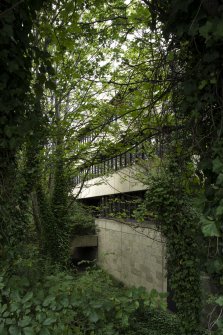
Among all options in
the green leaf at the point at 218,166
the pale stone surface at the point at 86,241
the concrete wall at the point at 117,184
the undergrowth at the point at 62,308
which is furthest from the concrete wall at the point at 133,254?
the green leaf at the point at 218,166

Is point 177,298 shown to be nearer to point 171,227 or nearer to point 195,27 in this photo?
point 171,227

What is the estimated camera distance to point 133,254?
59.3ft

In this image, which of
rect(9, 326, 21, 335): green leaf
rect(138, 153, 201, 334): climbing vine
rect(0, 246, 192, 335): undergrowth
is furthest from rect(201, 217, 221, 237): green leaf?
rect(138, 153, 201, 334): climbing vine

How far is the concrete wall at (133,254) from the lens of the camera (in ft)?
48.6

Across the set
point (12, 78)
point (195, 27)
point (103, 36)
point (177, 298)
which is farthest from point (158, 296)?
point (177, 298)

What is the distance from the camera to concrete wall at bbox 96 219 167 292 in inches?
583

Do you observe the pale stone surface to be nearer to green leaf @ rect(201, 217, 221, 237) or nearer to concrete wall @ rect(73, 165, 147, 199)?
concrete wall @ rect(73, 165, 147, 199)

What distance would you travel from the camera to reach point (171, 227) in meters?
9.62

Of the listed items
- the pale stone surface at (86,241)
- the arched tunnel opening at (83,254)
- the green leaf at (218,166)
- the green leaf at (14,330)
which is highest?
the green leaf at (218,166)

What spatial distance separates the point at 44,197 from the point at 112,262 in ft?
30.9

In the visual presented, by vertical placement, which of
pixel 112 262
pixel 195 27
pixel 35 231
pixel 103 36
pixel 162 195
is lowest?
pixel 112 262

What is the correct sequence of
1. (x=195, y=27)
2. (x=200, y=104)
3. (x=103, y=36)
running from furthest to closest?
1. (x=103, y=36)
2. (x=200, y=104)
3. (x=195, y=27)

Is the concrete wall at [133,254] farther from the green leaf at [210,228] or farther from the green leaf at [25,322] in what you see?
the green leaf at [210,228]

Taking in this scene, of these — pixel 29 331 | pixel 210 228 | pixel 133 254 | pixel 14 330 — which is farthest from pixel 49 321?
pixel 133 254
